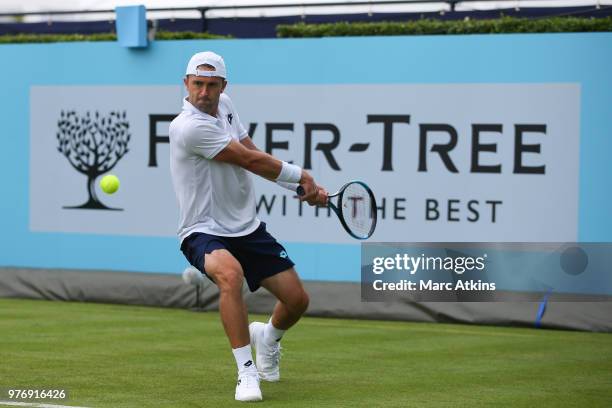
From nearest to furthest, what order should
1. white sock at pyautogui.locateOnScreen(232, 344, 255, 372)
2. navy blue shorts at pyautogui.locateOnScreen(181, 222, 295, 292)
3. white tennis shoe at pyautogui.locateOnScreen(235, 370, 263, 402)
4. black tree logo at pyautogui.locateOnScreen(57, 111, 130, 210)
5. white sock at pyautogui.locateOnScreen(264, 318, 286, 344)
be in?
white tennis shoe at pyautogui.locateOnScreen(235, 370, 263, 402)
white sock at pyautogui.locateOnScreen(232, 344, 255, 372)
navy blue shorts at pyautogui.locateOnScreen(181, 222, 295, 292)
white sock at pyautogui.locateOnScreen(264, 318, 286, 344)
black tree logo at pyautogui.locateOnScreen(57, 111, 130, 210)

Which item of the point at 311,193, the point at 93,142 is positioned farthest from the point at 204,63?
the point at 93,142

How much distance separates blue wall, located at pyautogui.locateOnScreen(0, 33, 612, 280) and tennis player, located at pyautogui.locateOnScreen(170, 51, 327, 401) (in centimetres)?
504

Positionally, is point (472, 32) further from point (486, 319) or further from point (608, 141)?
point (486, 319)

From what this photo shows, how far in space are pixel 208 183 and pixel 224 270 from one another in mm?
570

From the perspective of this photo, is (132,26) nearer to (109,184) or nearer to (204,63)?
(109,184)

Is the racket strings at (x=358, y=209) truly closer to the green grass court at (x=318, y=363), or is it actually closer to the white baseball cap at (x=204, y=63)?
the green grass court at (x=318, y=363)

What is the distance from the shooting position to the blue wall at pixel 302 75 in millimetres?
11305

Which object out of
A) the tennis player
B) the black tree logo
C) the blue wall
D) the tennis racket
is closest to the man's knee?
the tennis player

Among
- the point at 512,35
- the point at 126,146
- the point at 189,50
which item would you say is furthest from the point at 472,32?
the point at 126,146

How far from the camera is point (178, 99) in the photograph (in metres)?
13.1

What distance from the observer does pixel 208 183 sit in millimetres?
6863

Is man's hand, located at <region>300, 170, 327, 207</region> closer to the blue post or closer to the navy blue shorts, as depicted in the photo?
the navy blue shorts

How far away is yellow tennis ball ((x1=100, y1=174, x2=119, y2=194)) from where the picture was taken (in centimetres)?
1224

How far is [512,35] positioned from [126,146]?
4378 millimetres
